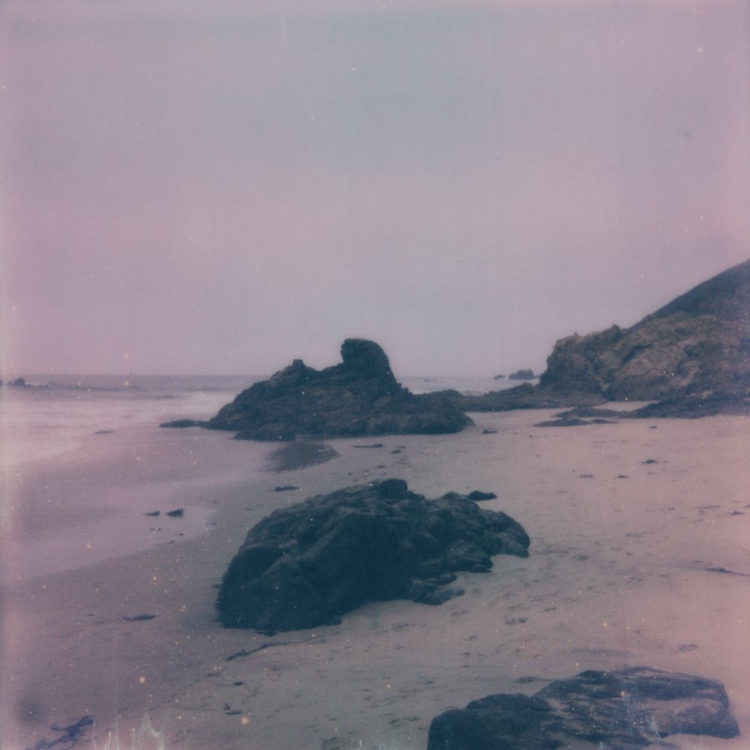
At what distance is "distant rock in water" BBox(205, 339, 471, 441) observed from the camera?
21938 millimetres

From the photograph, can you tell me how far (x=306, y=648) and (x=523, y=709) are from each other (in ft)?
7.65

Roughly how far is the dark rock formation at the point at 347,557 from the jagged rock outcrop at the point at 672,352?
15.0 meters

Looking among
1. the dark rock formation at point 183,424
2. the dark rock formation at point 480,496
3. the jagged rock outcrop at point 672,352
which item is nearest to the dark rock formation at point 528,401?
the jagged rock outcrop at point 672,352

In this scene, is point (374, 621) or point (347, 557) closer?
point (374, 621)

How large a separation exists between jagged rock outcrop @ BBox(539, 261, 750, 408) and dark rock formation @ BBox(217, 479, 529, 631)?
49.2 ft

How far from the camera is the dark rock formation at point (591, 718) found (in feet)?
10.9

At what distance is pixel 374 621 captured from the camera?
5953 mm

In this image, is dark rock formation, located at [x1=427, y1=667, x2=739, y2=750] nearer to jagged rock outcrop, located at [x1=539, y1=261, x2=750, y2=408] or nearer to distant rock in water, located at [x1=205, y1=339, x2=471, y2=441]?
distant rock in water, located at [x1=205, y1=339, x2=471, y2=441]

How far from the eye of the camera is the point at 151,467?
16.3 meters

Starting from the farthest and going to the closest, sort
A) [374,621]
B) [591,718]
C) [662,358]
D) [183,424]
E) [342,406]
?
[183,424]
[662,358]
[342,406]
[374,621]
[591,718]

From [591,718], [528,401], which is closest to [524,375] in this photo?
[528,401]

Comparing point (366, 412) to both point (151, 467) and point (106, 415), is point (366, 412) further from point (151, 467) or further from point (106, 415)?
point (106, 415)

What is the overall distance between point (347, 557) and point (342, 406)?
18.6m

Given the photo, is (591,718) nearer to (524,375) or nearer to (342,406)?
(342,406)
